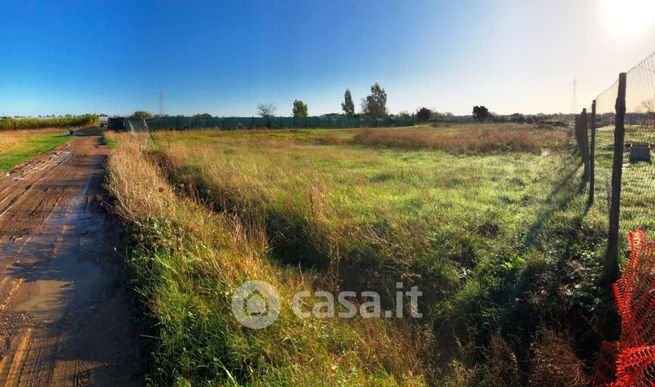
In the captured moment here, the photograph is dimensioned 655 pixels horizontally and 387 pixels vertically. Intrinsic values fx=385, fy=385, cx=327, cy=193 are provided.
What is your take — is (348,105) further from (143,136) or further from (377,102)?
(143,136)

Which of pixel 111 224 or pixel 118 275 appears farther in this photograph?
pixel 111 224

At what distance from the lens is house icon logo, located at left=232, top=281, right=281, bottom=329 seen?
3355 mm

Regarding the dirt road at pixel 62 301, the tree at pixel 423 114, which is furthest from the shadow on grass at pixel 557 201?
the tree at pixel 423 114

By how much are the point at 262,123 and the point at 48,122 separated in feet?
138

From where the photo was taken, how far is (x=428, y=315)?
159 inches

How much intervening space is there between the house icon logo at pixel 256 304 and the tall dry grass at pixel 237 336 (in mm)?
69

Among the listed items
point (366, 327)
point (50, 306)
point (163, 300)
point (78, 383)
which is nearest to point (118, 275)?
point (50, 306)

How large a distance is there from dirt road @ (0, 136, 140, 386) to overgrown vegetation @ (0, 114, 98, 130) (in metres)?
67.9

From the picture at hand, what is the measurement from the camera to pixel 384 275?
4.71m

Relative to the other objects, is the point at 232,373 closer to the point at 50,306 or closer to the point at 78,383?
the point at 78,383

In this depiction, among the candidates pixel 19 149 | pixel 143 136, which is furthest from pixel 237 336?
pixel 19 149

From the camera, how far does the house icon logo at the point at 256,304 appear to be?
3.36m

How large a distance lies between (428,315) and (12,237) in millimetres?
6703

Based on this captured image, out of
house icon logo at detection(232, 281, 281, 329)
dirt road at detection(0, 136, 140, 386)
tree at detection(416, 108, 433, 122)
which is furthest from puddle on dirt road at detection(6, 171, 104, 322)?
tree at detection(416, 108, 433, 122)
